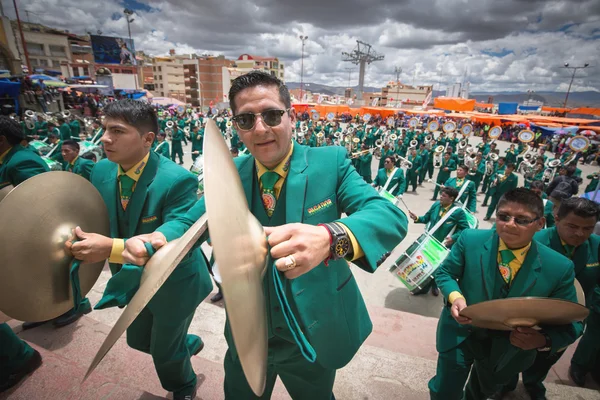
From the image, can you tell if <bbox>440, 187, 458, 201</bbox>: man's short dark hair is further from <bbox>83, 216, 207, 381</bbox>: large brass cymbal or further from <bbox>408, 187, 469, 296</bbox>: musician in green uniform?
A: <bbox>83, 216, 207, 381</bbox>: large brass cymbal

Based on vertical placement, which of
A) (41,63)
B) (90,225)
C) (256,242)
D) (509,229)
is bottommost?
(509,229)

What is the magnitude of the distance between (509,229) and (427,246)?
6.61 feet

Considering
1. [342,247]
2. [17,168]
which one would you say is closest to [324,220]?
[342,247]

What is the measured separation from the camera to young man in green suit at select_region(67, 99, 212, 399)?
97.0 inches

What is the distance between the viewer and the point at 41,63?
5494 cm

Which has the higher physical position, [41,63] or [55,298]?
[41,63]

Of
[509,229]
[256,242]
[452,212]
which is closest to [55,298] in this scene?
[256,242]

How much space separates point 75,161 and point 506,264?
758cm

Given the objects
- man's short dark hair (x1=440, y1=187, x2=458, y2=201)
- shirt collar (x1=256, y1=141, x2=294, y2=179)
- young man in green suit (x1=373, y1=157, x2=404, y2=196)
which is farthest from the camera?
young man in green suit (x1=373, y1=157, x2=404, y2=196)

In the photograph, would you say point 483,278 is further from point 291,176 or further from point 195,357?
point 195,357

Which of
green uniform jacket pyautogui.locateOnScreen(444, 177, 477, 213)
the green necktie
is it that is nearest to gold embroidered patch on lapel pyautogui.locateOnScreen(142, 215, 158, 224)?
the green necktie

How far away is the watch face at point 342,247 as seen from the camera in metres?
1.18

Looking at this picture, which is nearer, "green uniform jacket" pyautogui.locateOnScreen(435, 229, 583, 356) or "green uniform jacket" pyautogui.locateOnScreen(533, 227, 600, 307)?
"green uniform jacket" pyautogui.locateOnScreen(435, 229, 583, 356)

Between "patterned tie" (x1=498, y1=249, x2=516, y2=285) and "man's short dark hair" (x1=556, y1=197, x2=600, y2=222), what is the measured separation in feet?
4.34
